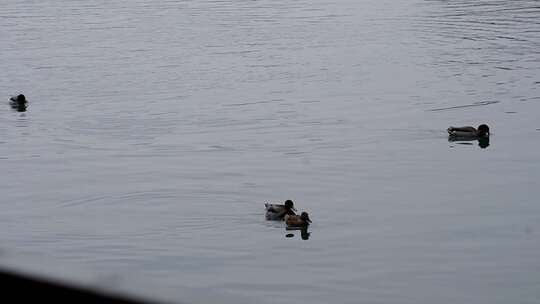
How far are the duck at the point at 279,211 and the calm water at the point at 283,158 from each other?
208 millimetres

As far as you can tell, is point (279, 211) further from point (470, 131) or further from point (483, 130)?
point (483, 130)

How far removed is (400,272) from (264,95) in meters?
16.6

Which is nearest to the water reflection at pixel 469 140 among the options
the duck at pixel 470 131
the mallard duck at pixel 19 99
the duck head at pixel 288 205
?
the duck at pixel 470 131

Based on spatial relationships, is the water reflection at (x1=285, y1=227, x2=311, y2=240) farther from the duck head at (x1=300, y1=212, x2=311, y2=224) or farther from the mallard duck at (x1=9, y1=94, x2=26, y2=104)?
the mallard duck at (x1=9, y1=94, x2=26, y2=104)

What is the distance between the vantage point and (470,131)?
2388 cm

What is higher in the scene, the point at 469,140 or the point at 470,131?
the point at 470,131

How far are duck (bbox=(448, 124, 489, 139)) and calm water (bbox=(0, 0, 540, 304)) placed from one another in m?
0.30

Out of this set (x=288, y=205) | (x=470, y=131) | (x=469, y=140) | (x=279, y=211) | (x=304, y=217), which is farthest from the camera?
(x=469, y=140)

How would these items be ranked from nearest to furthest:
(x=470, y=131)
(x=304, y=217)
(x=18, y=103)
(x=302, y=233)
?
(x=302, y=233), (x=304, y=217), (x=470, y=131), (x=18, y=103)

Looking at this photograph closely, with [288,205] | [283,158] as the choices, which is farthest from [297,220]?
[283,158]

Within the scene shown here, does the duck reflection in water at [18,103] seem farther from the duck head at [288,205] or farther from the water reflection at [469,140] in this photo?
the duck head at [288,205]

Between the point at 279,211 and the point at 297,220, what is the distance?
1.64 feet

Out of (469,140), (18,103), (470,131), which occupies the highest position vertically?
(18,103)

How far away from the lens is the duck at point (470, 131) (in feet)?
78.4
